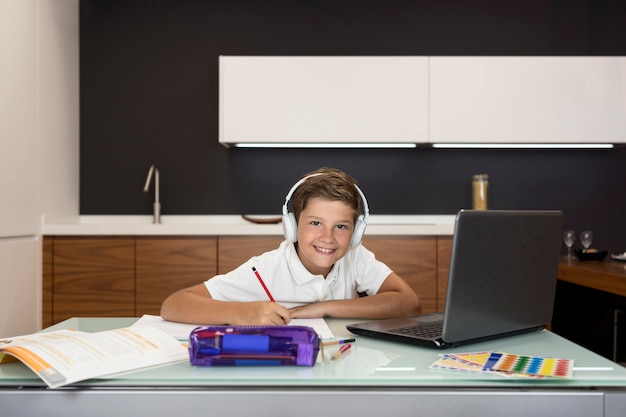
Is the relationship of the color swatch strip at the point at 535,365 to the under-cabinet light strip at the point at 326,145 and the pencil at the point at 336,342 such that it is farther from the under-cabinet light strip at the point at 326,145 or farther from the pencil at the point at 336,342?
the under-cabinet light strip at the point at 326,145

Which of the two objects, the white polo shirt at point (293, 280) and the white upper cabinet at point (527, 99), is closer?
the white polo shirt at point (293, 280)

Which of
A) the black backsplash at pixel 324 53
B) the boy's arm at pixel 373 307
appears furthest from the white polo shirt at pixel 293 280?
the black backsplash at pixel 324 53

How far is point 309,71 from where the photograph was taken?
12.1 ft

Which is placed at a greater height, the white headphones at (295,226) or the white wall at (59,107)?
the white wall at (59,107)

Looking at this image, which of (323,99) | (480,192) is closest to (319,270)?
(323,99)

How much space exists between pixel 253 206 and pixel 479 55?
1629mm

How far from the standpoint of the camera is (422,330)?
1326 millimetres

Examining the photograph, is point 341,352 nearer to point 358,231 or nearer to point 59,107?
point 358,231

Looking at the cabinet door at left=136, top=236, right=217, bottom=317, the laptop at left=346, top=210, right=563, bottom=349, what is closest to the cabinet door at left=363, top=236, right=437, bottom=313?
the cabinet door at left=136, top=236, right=217, bottom=317

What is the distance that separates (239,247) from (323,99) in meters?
0.92

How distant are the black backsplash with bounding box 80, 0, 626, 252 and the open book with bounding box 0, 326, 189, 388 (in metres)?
2.90

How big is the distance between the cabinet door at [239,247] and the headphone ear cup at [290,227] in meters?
1.58

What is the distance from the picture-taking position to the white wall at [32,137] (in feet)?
10.2

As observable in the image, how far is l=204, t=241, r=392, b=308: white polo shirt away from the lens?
1841 millimetres
